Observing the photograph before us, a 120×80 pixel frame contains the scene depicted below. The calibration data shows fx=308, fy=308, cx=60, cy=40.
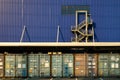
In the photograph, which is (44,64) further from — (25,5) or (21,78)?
(25,5)

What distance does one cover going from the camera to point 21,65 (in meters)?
41.6

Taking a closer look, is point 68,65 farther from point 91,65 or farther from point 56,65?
point 91,65

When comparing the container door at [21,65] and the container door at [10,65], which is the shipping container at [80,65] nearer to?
the container door at [21,65]

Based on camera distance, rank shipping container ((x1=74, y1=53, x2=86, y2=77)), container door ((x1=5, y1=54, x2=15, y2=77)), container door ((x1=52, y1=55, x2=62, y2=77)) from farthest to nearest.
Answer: container door ((x1=52, y1=55, x2=62, y2=77)) < shipping container ((x1=74, y1=53, x2=86, y2=77)) < container door ((x1=5, y1=54, x2=15, y2=77))

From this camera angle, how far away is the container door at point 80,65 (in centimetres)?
4162

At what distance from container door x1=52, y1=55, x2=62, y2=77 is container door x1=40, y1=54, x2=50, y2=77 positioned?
69cm

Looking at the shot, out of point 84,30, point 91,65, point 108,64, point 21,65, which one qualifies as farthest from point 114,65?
point 21,65

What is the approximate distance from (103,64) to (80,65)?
10.5 feet

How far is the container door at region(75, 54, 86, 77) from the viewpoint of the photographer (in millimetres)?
41625

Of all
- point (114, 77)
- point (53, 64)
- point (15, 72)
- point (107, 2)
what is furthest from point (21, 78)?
point (107, 2)

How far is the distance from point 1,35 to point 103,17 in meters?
14.7

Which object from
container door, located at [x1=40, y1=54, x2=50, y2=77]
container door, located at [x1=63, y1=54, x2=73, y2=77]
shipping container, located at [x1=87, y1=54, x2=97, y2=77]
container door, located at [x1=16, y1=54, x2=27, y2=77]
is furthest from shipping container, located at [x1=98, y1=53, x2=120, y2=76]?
container door, located at [x1=16, y1=54, x2=27, y2=77]

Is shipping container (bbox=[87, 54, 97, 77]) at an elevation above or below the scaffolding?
below

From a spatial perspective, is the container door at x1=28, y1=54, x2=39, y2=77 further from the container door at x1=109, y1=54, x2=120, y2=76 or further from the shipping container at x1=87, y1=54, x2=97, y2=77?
the container door at x1=109, y1=54, x2=120, y2=76
